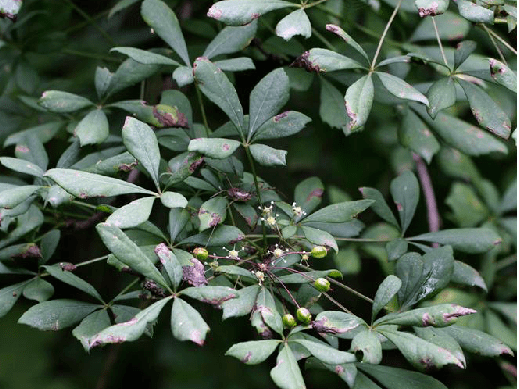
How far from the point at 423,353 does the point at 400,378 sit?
0.48 ft

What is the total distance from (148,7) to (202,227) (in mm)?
475

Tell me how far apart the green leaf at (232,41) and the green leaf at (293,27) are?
198mm

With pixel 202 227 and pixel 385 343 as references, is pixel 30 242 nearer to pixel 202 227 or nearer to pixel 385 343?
pixel 202 227

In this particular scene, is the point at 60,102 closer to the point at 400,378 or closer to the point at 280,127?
the point at 280,127

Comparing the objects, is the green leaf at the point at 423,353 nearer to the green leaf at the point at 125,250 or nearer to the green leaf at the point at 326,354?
the green leaf at the point at 326,354

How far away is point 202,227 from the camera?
92cm

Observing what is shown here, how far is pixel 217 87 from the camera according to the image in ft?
3.23

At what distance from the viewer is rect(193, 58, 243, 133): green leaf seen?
98 cm

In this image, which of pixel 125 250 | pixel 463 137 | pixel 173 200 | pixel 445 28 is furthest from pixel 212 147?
pixel 445 28

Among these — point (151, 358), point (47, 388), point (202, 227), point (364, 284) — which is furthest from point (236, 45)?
point (47, 388)

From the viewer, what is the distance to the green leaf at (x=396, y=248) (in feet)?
4.05

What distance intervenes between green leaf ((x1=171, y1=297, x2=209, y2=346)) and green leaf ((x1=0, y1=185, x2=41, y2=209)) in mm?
300

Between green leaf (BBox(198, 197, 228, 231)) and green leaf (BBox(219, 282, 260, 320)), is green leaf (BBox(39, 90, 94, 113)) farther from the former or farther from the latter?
green leaf (BBox(219, 282, 260, 320))

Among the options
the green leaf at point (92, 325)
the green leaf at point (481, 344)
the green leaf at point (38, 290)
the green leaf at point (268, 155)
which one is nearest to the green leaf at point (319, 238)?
the green leaf at point (268, 155)
